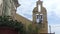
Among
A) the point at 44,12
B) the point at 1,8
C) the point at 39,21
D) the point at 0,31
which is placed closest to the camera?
the point at 0,31

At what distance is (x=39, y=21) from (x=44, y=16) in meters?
2.30

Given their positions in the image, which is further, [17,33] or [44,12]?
[44,12]

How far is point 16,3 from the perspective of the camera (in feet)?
147

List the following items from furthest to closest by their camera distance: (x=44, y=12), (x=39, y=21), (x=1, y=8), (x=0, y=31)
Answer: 1. (x=44, y=12)
2. (x=39, y=21)
3. (x=1, y=8)
4. (x=0, y=31)

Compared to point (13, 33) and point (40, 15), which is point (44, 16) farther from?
point (13, 33)

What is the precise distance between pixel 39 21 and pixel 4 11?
1209 centimetres

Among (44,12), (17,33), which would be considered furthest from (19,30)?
(44,12)

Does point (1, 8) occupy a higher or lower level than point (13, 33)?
higher

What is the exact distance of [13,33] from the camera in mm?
24031

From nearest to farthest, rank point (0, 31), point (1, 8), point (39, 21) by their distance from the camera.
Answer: point (0, 31)
point (1, 8)
point (39, 21)

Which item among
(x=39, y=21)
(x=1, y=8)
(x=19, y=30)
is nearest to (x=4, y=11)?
(x=1, y=8)

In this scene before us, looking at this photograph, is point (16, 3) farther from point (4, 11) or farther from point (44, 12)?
point (4, 11)

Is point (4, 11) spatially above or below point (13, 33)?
above

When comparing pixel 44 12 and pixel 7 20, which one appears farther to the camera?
pixel 44 12
